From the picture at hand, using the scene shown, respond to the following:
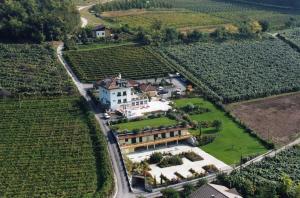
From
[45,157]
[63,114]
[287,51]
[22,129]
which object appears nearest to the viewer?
[45,157]

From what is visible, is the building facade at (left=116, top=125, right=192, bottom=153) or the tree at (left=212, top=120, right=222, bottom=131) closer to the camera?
the building facade at (left=116, top=125, right=192, bottom=153)

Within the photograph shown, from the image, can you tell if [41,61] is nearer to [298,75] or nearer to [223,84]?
[223,84]

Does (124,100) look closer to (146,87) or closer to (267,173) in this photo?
(146,87)

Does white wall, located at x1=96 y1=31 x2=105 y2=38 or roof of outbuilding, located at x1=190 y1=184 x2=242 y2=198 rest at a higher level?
white wall, located at x1=96 y1=31 x2=105 y2=38

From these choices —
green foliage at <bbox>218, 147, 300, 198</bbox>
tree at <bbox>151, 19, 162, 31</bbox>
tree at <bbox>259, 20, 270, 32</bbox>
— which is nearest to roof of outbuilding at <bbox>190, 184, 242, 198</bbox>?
green foliage at <bbox>218, 147, 300, 198</bbox>

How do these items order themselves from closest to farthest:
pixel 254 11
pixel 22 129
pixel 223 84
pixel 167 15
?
pixel 22 129
pixel 223 84
pixel 167 15
pixel 254 11

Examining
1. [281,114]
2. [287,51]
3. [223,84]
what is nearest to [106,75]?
[223,84]

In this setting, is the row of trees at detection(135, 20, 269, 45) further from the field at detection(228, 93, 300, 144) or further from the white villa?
the white villa
